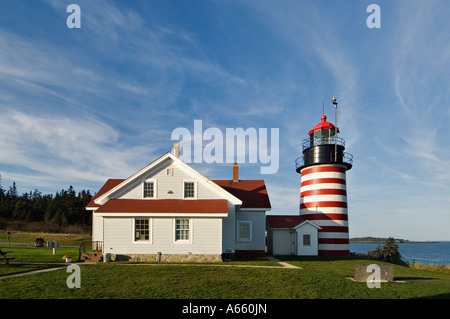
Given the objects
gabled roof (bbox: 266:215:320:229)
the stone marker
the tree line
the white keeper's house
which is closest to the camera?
the stone marker

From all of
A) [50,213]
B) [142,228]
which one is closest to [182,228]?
[142,228]

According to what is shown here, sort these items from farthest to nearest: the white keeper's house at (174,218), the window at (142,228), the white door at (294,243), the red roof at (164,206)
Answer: the white door at (294,243), the window at (142,228), the red roof at (164,206), the white keeper's house at (174,218)

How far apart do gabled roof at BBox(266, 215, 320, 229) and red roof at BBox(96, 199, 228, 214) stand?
684 cm

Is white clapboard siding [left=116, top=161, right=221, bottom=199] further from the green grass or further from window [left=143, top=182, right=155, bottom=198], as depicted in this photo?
the green grass

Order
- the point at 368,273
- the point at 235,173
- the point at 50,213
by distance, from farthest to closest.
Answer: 1. the point at 50,213
2. the point at 235,173
3. the point at 368,273

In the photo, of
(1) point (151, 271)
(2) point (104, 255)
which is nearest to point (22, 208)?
(2) point (104, 255)

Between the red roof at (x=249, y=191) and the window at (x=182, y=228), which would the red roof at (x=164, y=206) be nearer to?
the window at (x=182, y=228)

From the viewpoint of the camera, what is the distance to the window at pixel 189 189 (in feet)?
68.9

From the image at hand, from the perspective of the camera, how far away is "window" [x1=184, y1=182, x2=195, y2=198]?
21.0 m

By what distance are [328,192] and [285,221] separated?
13.6 feet

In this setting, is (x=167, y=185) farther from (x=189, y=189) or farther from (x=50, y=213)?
(x=50, y=213)

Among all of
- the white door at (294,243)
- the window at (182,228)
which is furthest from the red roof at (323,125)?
the window at (182,228)

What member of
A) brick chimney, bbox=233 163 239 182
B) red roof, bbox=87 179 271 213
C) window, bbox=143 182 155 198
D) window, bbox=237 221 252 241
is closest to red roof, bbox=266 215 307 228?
red roof, bbox=87 179 271 213

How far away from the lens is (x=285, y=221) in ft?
85.1
